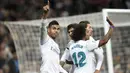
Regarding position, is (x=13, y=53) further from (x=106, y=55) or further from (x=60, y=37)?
(x=106, y=55)

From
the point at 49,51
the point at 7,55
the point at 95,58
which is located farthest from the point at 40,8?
the point at 95,58

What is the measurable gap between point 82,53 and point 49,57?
0.90 metres

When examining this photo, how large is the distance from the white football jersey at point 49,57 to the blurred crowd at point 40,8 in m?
7.74

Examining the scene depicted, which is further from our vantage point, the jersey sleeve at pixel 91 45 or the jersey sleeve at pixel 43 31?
the jersey sleeve at pixel 43 31

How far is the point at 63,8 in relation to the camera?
717 inches

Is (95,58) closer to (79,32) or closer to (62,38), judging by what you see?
(79,32)

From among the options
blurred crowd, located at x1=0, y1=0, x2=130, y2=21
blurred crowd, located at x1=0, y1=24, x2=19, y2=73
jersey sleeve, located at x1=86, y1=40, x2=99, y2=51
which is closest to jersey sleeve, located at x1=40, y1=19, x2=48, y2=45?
jersey sleeve, located at x1=86, y1=40, x2=99, y2=51

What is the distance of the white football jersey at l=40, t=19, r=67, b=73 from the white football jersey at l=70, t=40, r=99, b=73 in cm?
66

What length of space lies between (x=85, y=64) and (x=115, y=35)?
355cm

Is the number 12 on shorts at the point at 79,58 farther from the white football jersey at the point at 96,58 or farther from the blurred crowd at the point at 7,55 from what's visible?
the blurred crowd at the point at 7,55

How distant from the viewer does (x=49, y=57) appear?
8.34 meters

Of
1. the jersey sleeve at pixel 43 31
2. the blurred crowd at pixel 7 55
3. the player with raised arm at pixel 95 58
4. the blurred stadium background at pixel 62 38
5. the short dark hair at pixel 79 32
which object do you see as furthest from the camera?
the blurred crowd at pixel 7 55

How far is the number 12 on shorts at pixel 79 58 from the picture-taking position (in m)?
7.61

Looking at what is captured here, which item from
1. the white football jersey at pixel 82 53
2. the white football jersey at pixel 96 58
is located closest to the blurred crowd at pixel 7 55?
the white football jersey at pixel 96 58
